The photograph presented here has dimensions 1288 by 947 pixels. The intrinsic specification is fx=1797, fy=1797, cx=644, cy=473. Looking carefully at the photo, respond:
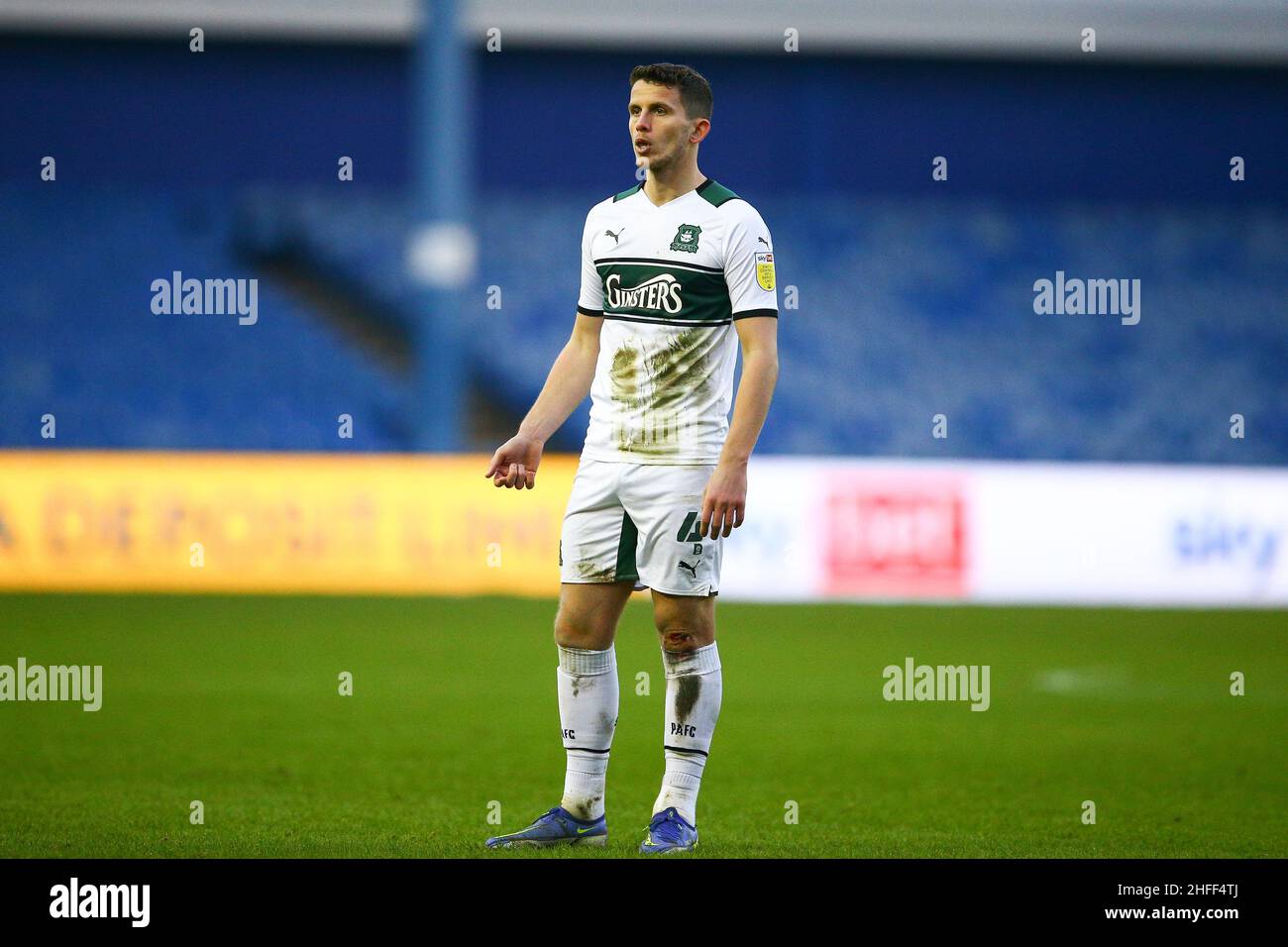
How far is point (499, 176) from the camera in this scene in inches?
949

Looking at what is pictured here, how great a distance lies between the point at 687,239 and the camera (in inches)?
195

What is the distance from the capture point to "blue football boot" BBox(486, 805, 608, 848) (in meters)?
5.14

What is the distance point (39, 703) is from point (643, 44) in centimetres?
1654

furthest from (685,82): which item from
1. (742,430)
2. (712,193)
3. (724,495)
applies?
(724,495)

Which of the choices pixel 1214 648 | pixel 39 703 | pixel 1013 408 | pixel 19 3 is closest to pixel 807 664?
pixel 1214 648

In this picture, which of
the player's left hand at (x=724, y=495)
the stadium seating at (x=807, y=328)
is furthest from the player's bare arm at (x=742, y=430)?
the stadium seating at (x=807, y=328)

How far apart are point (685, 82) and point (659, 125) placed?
0.44 feet

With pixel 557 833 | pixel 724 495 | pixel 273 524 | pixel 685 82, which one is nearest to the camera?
pixel 724 495

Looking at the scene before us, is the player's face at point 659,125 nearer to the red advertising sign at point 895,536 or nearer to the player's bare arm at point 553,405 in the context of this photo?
the player's bare arm at point 553,405

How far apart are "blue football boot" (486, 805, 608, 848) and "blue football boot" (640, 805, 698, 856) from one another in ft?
0.53

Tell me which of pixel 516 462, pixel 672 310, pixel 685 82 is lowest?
pixel 516 462

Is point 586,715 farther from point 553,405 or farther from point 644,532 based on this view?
point 553,405

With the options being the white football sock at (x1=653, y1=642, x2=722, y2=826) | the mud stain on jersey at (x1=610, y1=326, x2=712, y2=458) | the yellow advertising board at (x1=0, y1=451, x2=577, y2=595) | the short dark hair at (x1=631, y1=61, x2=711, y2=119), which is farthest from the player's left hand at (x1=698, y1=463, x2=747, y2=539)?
the yellow advertising board at (x1=0, y1=451, x2=577, y2=595)
